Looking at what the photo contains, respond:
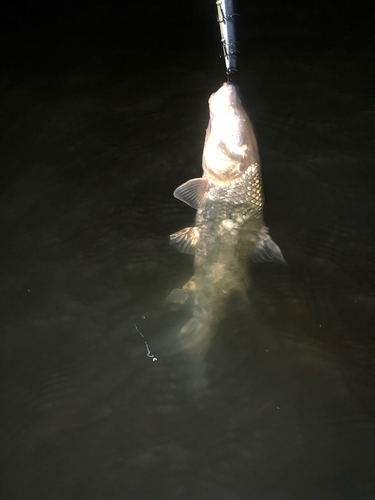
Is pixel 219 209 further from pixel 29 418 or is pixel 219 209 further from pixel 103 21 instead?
pixel 103 21

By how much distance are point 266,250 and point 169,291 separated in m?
0.58

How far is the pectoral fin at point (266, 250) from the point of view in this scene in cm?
Result: 181

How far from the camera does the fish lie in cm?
180

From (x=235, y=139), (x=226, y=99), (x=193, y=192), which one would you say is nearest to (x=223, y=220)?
(x=193, y=192)

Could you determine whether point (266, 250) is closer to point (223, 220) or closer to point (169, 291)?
point (223, 220)

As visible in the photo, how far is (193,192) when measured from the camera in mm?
1845

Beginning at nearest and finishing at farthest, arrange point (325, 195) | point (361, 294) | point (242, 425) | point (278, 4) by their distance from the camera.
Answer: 1. point (242, 425)
2. point (361, 294)
3. point (325, 195)
4. point (278, 4)

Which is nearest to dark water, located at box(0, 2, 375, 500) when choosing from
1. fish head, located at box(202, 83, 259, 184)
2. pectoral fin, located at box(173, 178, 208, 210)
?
pectoral fin, located at box(173, 178, 208, 210)

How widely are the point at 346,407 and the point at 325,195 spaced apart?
4.11 feet

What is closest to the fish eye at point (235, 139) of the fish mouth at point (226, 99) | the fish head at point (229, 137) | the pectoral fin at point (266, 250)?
the fish head at point (229, 137)

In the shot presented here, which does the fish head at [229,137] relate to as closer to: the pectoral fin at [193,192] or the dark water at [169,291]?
the pectoral fin at [193,192]

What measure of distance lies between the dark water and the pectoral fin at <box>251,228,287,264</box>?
0.15 metres

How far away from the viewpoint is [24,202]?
87.2 inches

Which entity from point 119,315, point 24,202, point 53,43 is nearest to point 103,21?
point 53,43
